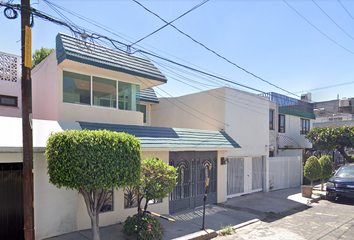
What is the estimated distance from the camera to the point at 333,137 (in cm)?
1791

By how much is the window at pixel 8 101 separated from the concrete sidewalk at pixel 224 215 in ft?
26.0

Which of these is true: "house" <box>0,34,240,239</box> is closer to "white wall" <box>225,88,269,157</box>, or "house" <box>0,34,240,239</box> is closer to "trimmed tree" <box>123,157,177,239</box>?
"white wall" <box>225,88,269,157</box>

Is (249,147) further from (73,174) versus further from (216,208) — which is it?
→ (73,174)

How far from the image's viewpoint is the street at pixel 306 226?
7.67 metres

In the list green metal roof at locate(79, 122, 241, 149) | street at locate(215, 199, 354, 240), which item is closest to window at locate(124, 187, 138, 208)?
green metal roof at locate(79, 122, 241, 149)

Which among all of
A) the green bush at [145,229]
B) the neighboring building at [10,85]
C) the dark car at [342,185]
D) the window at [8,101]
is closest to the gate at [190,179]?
the green bush at [145,229]

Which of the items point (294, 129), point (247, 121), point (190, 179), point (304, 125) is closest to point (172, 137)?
point (190, 179)

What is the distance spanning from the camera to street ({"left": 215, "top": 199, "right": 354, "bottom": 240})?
7.67 m

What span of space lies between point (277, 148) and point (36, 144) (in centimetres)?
1587

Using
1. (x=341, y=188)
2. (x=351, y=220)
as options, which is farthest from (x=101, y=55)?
(x=341, y=188)

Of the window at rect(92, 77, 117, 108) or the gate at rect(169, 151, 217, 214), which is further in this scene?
the gate at rect(169, 151, 217, 214)

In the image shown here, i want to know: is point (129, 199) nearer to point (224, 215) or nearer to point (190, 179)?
point (190, 179)

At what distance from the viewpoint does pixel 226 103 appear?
12586 millimetres

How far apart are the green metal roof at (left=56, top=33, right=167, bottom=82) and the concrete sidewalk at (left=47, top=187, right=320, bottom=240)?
553cm
